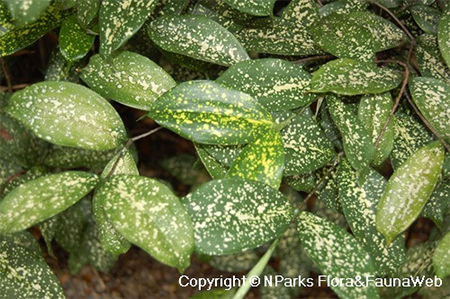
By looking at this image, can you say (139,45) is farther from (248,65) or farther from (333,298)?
(333,298)

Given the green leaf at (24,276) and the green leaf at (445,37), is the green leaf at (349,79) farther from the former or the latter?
the green leaf at (24,276)

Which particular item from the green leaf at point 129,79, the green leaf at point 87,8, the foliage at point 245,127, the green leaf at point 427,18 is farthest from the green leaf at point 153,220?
the green leaf at point 427,18

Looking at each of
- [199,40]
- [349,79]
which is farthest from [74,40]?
[349,79]

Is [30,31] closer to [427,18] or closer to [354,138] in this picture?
[354,138]

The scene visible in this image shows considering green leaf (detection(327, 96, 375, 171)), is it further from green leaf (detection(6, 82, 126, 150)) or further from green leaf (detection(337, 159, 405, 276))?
green leaf (detection(6, 82, 126, 150))

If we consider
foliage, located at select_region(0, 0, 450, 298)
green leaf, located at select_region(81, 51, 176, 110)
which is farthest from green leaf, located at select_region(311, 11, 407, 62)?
green leaf, located at select_region(81, 51, 176, 110)

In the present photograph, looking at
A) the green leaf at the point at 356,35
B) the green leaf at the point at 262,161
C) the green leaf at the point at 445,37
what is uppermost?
the green leaf at the point at 445,37
